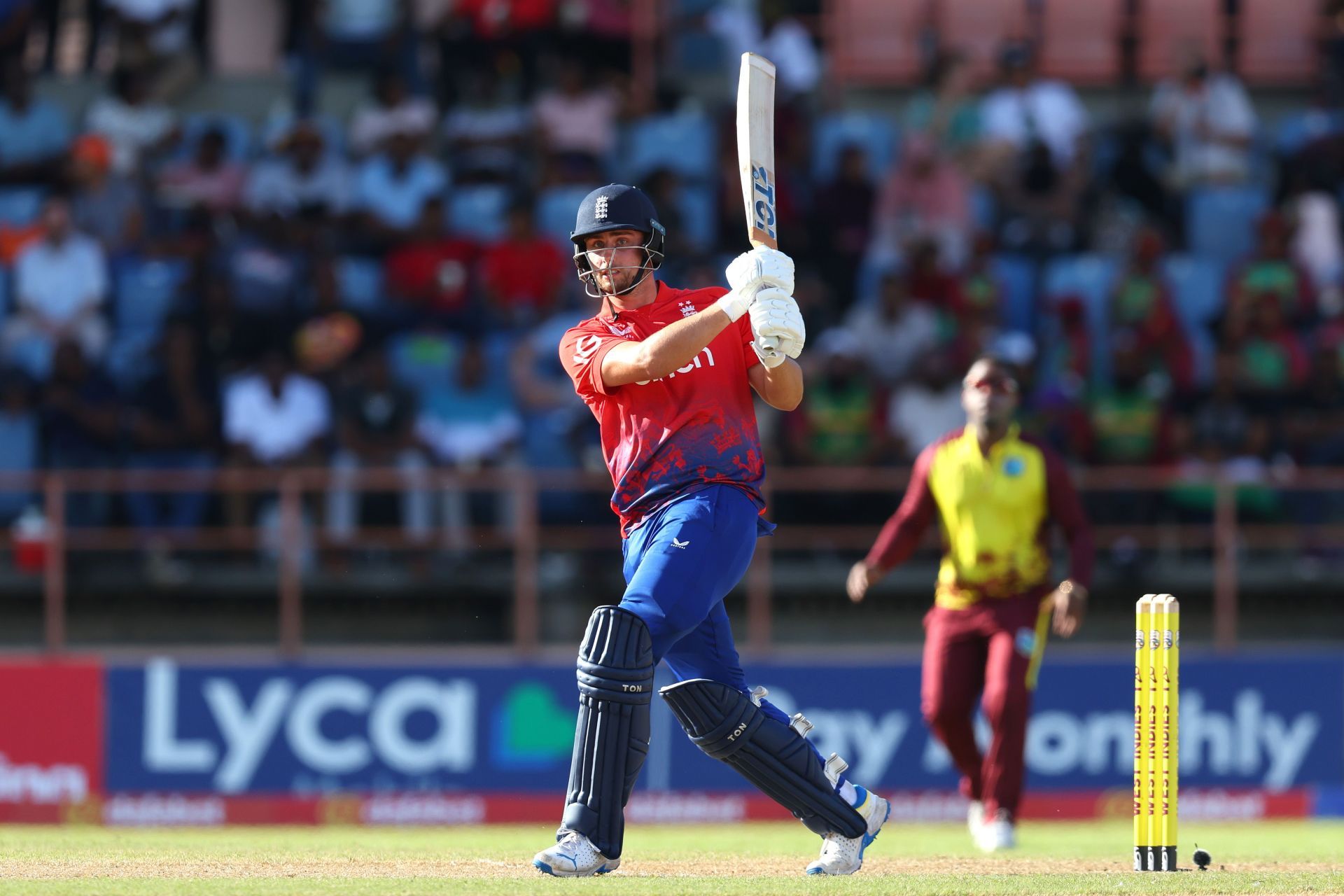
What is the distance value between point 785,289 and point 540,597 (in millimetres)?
7600

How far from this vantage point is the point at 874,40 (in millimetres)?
17891

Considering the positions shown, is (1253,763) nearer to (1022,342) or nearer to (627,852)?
(1022,342)

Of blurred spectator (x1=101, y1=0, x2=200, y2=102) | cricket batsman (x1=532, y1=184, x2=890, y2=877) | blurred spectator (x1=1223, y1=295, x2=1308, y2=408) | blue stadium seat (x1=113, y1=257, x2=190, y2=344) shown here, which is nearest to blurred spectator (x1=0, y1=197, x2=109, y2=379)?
blue stadium seat (x1=113, y1=257, x2=190, y2=344)

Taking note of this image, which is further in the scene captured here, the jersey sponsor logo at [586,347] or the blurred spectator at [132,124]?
the blurred spectator at [132,124]

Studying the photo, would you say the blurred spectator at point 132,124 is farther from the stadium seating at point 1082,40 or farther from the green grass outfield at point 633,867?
the stadium seating at point 1082,40

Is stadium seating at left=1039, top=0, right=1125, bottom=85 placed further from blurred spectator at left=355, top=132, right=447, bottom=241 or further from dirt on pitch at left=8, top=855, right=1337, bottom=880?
dirt on pitch at left=8, top=855, right=1337, bottom=880

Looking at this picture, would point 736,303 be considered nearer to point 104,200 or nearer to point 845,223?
point 845,223

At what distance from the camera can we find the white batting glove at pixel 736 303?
601cm

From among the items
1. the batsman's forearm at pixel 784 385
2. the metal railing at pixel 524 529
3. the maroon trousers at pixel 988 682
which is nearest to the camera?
the batsman's forearm at pixel 784 385

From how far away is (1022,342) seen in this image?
572 inches

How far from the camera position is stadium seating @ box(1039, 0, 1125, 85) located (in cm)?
1808

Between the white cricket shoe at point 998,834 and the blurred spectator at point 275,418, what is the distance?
20.1 ft

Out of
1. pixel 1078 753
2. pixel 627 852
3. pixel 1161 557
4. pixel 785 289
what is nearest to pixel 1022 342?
pixel 1161 557

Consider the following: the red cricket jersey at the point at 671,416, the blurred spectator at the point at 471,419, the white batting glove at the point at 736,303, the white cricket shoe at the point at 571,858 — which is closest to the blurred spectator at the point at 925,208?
the blurred spectator at the point at 471,419
